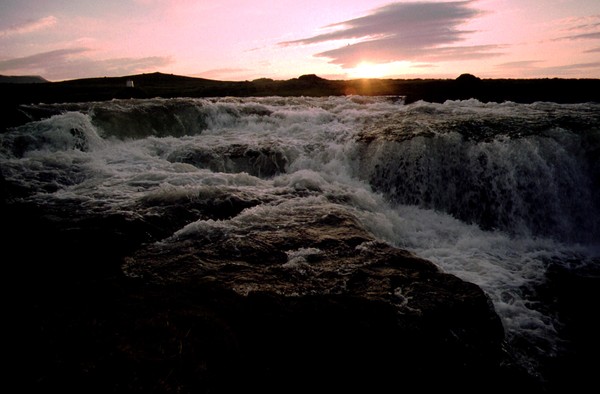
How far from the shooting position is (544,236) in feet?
31.4

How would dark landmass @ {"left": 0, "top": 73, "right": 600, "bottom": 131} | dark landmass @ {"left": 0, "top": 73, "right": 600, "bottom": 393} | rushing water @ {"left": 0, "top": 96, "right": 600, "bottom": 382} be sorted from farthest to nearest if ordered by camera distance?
1. dark landmass @ {"left": 0, "top": 73, "right": 600, "bottom": 131}
2. rushing water @ {"left": 0, "top": 96, "right": 600, "bottom": 382}
3. dark landmass @ {"left": 0, "top": 73, "right": 600, "bottom": 393}

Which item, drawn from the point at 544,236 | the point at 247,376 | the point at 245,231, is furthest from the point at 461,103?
the point at 247,376

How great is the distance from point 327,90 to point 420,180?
36.2 meters

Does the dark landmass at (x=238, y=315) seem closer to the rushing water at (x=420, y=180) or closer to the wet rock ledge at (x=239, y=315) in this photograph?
the wet rock ledge at (x=239, y=315)

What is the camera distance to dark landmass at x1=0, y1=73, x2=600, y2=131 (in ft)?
95.5

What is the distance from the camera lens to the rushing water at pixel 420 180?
7.81 meters

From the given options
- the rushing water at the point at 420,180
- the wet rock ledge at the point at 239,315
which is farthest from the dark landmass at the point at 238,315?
the rushing water at the point at 420,180

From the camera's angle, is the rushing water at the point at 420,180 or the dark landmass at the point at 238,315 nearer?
the dark landmass at the point at 238,315

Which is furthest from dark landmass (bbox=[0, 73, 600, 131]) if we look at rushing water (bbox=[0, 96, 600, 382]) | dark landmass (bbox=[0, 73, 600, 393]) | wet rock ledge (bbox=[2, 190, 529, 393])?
wet rock ledge (bbox=[2, 190, 529, 393])

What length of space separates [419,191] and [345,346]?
28.4 ft

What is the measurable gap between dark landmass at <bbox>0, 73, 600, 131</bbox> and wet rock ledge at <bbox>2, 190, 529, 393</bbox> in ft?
41.3

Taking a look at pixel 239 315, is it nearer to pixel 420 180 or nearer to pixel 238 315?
pixel 238 315

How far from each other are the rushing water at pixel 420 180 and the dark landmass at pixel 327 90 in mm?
5432

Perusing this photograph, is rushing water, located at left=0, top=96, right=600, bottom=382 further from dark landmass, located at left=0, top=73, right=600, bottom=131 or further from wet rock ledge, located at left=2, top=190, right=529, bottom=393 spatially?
dark landmass, located at left=0, top=73, right=600, bottom=131
